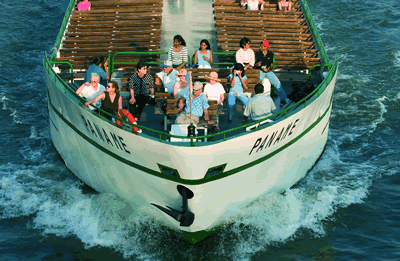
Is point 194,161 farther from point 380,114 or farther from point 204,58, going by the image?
point 380,114

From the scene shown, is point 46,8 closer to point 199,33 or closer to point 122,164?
point 199,33

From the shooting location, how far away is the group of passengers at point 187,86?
1373 cm

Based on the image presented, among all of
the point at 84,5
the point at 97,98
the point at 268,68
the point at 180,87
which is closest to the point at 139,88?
the point at 180,87

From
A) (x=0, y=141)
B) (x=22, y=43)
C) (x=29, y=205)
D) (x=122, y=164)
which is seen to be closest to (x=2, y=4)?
(x=22, y=43)

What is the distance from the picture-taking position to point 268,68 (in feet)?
53.1

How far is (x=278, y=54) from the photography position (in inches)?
716

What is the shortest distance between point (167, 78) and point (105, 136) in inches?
114

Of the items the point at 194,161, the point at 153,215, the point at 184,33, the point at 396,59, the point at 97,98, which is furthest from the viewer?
the point at 396,59

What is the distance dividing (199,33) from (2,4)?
1797 centimetres

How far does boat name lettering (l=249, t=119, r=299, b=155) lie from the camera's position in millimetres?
13016

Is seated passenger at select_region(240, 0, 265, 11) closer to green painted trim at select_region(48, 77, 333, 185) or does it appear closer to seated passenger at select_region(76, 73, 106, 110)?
green painted trim at select_region(48, 77, 333, 185)

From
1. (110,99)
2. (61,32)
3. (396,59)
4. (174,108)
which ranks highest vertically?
(61,32)

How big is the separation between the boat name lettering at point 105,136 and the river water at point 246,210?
2.20m

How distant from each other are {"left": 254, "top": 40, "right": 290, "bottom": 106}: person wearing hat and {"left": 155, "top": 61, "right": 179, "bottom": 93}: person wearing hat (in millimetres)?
2559
